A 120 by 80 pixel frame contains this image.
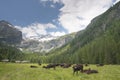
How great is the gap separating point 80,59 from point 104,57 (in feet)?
113

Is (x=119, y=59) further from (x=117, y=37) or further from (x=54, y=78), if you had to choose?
(x=54, y=78)

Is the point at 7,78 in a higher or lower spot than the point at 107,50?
lower

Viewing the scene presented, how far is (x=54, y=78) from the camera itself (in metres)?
40.9

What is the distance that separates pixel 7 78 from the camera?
5053 centimetres

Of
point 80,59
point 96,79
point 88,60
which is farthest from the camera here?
point 80,59

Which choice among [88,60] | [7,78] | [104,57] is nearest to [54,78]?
[7,78]

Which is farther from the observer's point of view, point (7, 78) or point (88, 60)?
point (88, 60)

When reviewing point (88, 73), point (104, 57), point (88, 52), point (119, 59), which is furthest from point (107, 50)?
point (88, 73)

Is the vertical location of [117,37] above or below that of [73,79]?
above

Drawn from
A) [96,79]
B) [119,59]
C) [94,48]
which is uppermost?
[94,48]

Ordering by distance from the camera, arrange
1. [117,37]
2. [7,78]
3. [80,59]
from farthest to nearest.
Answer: [117,37]
[80,59]
[7,78]

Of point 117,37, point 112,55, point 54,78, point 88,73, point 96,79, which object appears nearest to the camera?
point 96,79

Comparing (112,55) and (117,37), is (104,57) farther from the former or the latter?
(117,37)

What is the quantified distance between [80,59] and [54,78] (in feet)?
433
